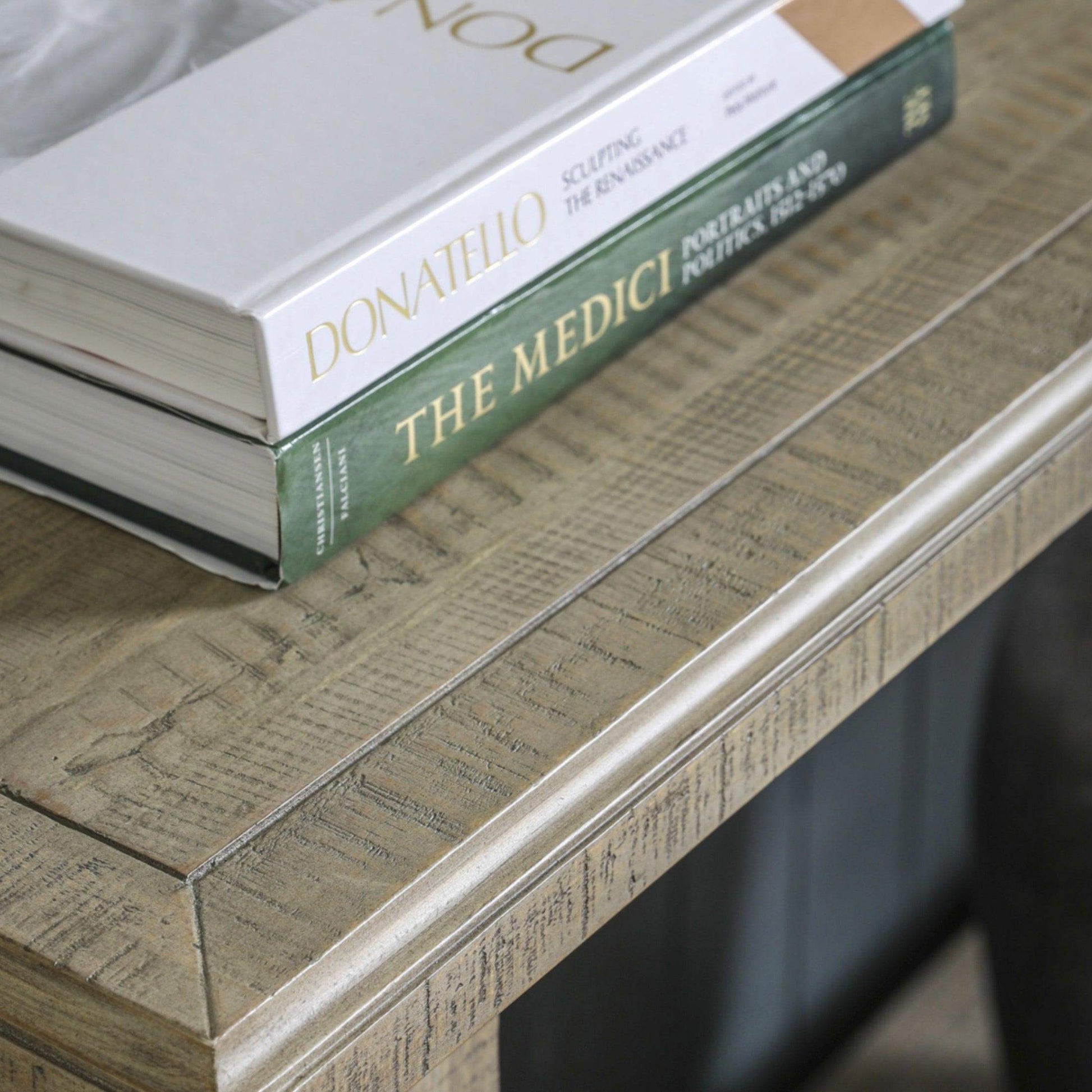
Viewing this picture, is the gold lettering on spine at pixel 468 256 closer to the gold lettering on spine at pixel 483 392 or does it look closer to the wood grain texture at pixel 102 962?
the gold lettering on spine at pixel 483 392

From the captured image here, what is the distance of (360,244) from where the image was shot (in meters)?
0.44

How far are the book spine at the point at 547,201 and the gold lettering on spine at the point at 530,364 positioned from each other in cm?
2

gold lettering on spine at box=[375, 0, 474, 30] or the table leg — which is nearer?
gold lettering on spine at box=[375, 0, 474, 30]

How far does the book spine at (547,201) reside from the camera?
1.42 feet

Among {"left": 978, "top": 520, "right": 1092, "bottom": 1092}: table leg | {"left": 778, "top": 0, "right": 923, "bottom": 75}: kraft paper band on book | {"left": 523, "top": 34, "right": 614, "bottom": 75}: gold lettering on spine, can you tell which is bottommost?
{"left": 978, "top": 520, "right": 1092, "bottom": 1092}: table leg

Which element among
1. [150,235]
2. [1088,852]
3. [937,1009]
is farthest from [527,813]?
[937,1009]

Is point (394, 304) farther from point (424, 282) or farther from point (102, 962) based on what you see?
point (102, 962)

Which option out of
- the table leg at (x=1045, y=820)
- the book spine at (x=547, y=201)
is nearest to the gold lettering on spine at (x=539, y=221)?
the book spine at (x=547, y=201)

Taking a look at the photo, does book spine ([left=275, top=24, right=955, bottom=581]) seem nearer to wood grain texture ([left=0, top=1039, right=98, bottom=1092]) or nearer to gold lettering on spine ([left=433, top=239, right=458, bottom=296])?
gold lettering on spine ([left=433, top=239, right=458, bottom=296])

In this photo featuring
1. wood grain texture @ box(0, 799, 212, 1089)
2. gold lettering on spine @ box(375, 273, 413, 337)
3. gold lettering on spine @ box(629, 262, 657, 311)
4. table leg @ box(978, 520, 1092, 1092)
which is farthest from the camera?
table leg @ box(978, 520, 1092, 1092)

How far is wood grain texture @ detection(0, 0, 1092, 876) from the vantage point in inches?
16.1

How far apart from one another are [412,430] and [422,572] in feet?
0.15

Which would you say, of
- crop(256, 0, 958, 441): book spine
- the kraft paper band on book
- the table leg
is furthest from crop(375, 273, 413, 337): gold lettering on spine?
the table leg

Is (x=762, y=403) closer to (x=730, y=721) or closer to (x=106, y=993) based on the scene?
(x=730, y=721)
